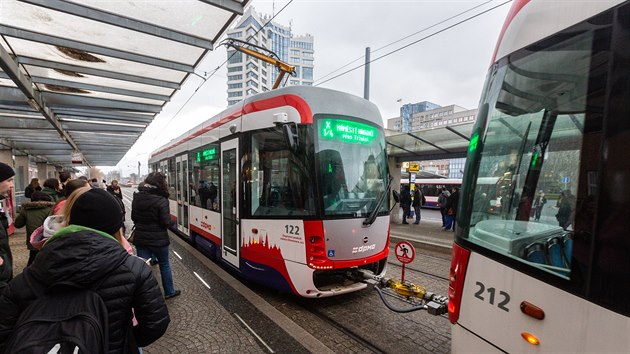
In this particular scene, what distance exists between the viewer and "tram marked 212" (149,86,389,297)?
13.4ft

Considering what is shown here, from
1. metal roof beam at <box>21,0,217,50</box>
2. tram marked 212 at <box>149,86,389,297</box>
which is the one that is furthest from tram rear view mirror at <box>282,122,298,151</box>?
metal roof beam at <box>21,0,217,50</box>

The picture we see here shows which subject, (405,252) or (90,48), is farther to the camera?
(90,48)

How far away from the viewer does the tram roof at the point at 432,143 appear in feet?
30.1

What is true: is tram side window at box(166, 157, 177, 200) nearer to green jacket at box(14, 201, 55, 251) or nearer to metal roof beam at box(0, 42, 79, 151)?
metal roof beam at box(0, 42, 79, 151)

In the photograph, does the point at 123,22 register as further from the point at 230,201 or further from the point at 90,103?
the point at 90,103

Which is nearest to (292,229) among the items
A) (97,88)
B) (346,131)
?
(346,131)

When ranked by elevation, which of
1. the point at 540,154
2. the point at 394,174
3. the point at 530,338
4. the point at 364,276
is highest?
the point at 540,154

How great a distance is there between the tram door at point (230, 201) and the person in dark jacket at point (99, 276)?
134 inches

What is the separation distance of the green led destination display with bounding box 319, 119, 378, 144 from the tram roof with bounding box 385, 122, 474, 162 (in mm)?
4696

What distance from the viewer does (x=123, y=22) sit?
512 cm

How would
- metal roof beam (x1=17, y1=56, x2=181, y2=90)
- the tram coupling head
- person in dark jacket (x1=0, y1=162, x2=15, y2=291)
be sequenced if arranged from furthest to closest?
metal roof beam (x1=17, y1=56, x2=181, y2=90) < the tram coupling head < person in dark jacket (x1=0, y1=162, x2=15, y2=291)

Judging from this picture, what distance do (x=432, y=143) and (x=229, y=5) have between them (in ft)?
26.7

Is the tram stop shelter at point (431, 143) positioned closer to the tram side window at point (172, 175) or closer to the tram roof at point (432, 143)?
the tram roof at point (432, 143)

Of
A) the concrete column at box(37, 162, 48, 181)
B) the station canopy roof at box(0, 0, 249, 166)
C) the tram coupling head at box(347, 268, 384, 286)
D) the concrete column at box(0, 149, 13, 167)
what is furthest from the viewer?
the concrete column at box(37, 162, 48, 181)
